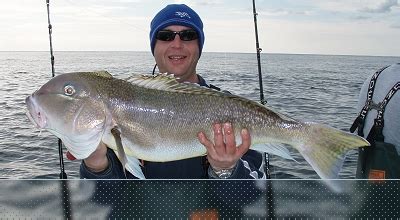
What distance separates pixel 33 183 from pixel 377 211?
256 centimetres

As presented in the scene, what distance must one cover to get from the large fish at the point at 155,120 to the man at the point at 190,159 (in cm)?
11

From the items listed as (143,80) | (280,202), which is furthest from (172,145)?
(280,202)

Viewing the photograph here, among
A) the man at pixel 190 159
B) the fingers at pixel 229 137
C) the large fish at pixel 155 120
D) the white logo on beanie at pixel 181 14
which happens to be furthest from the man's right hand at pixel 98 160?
the white logo on beanie at pixel 181 14

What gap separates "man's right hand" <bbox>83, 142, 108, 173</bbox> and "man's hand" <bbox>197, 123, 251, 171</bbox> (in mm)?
761

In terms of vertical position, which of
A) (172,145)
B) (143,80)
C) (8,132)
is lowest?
(8,132)

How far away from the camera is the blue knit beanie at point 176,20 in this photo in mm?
4383

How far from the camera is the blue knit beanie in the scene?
438 centimetres

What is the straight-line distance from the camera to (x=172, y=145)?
11.0 ft

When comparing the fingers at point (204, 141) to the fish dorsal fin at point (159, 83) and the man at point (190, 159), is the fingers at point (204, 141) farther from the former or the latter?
the fish dorsal fin at point (159, 83)

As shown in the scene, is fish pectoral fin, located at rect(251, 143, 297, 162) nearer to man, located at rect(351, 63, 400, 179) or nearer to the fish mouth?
man, located at rect(351, 63, 400, 179)

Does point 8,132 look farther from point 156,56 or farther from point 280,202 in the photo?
point 280,202

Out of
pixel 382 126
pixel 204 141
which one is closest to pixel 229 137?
pixel 204 141

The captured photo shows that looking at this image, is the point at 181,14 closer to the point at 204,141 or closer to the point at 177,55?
the point at 177,55

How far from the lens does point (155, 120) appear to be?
335cm
